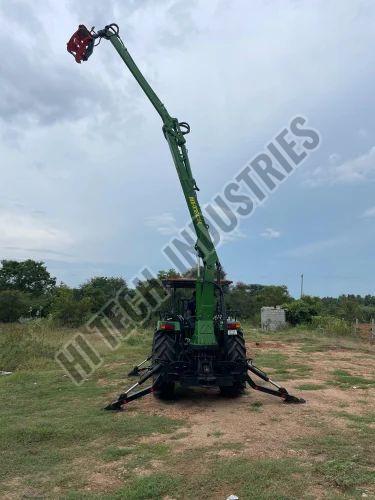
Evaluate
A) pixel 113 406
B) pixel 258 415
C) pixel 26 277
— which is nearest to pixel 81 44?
pixel 113 406

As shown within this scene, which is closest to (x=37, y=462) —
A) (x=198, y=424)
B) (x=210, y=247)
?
(x=198, y=424)

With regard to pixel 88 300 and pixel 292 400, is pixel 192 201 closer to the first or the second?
pixel 292 400

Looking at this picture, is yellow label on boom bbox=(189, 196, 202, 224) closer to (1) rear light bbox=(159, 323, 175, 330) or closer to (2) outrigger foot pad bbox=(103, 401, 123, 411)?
(1) rear light bbox=(159, 323, 175, 330)

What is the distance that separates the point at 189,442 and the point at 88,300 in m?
24.5

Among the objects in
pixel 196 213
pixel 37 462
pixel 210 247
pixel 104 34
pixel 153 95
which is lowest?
pixel 37 462

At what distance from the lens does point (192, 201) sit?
879cm

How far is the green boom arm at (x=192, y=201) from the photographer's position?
28.5 ft

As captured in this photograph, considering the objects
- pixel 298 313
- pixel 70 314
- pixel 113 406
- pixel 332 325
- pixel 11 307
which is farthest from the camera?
pixel 11 307

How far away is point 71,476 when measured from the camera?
16.1ft

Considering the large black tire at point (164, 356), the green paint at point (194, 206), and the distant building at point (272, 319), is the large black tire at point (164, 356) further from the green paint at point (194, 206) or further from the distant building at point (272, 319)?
the distant building at point (272, 319)

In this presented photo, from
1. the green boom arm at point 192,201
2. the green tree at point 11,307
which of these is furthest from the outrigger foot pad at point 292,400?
the green tree at point 11,307

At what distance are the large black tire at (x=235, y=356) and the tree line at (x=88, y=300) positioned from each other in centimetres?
109

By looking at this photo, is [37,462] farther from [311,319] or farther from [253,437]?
[311,319]

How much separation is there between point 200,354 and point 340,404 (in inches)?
95.6
